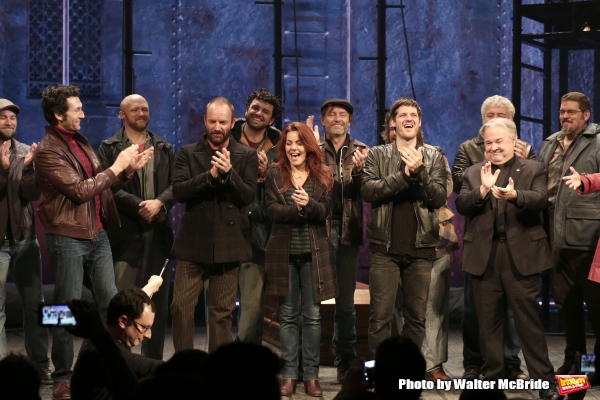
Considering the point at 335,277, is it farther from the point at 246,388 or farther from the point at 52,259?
the point at 246,388

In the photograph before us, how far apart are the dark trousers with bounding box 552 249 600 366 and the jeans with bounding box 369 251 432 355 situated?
3.20 feet

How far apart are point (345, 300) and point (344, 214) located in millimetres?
590

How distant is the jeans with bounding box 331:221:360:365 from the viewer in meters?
6.21

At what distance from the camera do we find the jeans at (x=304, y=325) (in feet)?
18.6


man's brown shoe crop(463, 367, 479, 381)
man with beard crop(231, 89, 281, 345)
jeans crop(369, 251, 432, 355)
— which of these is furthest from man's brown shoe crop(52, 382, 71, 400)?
man's brown shoe crop(463, 367, 479, 381)

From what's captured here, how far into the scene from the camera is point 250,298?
19.8 feet

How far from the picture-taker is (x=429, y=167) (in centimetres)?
586

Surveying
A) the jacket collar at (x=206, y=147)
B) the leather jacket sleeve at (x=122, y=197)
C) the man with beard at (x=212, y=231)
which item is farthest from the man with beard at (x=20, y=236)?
the jacket collar at (x=206, y=147)

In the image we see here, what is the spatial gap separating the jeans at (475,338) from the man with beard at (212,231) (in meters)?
1.60

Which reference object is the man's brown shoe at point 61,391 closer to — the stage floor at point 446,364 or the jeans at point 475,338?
the stage floor at point 446,364

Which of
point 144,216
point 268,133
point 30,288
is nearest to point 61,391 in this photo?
point 30,288

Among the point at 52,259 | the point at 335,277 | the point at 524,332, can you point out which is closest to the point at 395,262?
the point at 335,277

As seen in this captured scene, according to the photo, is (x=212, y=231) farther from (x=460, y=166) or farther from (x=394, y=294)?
(x=460, y=166)

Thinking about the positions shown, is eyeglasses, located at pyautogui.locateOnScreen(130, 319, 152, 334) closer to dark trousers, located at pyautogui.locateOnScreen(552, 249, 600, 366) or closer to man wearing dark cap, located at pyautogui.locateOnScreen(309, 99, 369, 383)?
man wearing dark cap, located at pyautogui.locateOnScreen(309, 99, 369, 383)
